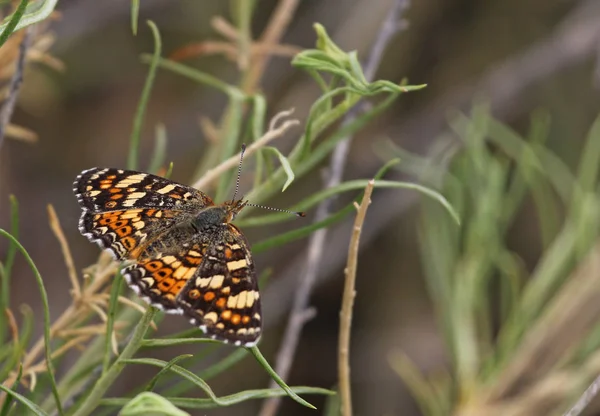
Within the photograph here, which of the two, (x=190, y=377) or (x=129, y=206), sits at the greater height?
(x=129, y=206)

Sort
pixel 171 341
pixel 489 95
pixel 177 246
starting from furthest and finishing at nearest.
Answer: pixel 489 95, pixel 177 246, pixel 171 341

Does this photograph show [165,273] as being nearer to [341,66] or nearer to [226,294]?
[226,294]

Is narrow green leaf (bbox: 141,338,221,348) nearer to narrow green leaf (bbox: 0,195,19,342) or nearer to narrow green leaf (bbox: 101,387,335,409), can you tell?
narrow green leaf (bbox: 101,387,335,409)

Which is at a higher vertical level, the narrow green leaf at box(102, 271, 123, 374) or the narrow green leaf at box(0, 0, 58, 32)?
the narrow green leaf at box(0, 0, 58, 32)

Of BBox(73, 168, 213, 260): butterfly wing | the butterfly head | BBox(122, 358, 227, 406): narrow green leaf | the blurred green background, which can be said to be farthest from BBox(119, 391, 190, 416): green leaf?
the blurred green background

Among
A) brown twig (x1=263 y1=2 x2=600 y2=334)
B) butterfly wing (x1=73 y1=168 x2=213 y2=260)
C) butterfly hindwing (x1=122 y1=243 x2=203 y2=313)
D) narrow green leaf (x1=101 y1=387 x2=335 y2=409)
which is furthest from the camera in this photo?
brown twig (x1=263 y1=2 x2=600 y2=334)

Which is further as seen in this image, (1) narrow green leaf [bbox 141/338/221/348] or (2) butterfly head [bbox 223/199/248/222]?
(2) butterfly head [bbox 223/199/248/222]

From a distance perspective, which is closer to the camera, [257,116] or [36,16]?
[36,16]

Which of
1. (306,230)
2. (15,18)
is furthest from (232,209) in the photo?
(15,18)

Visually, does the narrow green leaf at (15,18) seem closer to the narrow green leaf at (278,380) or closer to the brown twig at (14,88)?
the brown twig at (14,88)


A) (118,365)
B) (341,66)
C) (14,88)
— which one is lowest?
(118,365)
